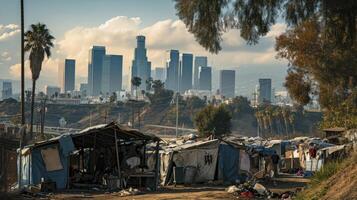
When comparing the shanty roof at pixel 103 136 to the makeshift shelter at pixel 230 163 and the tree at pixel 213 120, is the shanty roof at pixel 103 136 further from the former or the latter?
the tree at pixel 213 120

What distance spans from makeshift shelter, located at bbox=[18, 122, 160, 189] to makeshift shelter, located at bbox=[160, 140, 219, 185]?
1808 millimetres

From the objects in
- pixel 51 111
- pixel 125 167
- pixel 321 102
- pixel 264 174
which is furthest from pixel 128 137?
pixel 51 111

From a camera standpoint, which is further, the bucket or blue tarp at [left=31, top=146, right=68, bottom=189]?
the bucket

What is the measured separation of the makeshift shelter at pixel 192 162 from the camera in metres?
27.7

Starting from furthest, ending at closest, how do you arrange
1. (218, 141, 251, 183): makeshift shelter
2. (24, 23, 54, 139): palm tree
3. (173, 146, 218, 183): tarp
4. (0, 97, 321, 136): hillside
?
(0, 97, 321, 136): hillside
(24, 23, 54, 139): palm tree
(218, 141, 251, 183): makeshift shelter
(173, 146, 218, 183): tarp

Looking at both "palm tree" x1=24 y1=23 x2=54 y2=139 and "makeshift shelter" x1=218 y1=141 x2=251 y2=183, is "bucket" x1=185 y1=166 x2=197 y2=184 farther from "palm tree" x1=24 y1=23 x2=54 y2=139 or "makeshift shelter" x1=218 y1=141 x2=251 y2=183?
"palm tree" x1=24 y1=23 x2=54 y2=139

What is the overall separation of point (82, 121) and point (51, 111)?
14.4 m

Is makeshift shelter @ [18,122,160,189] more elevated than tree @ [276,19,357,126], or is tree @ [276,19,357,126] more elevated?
tree @ [276,19,357,126]

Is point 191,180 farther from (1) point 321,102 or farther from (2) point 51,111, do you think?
(2) point 51,111

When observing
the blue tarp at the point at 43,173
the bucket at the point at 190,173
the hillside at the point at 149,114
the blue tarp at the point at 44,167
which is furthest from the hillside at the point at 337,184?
the hillside at the point at 149,114

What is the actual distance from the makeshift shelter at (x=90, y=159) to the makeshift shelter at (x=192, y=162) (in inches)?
71.2

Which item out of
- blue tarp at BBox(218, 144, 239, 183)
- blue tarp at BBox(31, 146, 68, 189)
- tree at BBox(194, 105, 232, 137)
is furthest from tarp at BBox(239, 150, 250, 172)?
tree at BBox(194, 105, 232, 137)

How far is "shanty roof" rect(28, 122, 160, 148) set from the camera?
962 inches

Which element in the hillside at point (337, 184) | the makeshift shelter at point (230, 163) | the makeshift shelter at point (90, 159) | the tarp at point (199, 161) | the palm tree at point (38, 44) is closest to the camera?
the hillside at point (337, 184)
